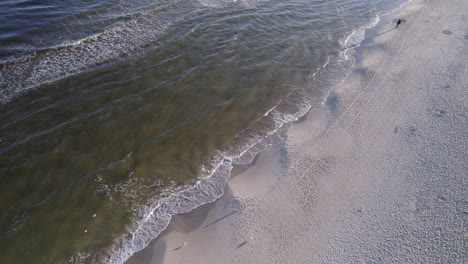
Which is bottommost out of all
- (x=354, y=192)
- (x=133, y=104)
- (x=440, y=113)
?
(x=133, y=104)

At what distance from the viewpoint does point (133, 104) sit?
11.2 meters

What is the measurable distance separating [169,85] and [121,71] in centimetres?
240

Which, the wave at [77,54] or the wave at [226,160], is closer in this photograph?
the wave at [226,160]

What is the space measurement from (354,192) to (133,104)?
331 inches

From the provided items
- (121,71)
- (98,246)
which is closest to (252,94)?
(121,71)

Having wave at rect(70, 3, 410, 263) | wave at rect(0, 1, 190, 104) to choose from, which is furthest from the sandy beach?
wave at rect(0, 1, 190, 104)

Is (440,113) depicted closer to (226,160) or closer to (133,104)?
(226,160)

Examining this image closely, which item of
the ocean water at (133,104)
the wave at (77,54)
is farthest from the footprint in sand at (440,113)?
the wave at (77,54)

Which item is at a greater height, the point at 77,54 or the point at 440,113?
the point at 440,113

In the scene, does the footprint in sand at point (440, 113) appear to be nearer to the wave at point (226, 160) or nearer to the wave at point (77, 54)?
the wave at point (226, 160)

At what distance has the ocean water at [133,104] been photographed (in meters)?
7.86

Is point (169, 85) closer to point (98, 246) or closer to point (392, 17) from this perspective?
point (98, 246)

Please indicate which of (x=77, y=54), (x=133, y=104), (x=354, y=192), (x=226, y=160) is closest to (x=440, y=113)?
(x=354, y=192)

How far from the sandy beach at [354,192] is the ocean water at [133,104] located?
0.80 metres
